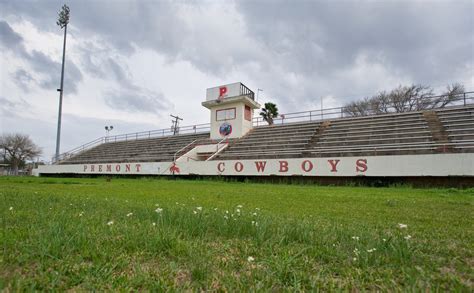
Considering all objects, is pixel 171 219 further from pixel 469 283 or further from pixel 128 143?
pixel 128 143

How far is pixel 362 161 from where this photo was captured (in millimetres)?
15898

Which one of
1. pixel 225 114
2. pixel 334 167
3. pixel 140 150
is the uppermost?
pixel 225 114

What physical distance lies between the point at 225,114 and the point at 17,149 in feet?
157

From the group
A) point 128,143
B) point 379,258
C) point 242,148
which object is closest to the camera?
point 379,258

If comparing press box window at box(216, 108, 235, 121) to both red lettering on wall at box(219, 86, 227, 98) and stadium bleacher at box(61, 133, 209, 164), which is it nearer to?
red lettering on wall at box(219, 86, 227, 98)

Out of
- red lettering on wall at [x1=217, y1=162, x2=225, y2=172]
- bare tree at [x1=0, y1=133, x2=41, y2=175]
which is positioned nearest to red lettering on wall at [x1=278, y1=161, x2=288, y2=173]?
red lettering on wall at [x1=217, y1=162, x2=225, y2=172]

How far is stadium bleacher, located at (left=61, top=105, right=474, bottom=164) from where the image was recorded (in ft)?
52.4

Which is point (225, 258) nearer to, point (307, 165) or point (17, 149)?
point (307, 165)

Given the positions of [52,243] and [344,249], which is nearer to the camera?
[52,243]

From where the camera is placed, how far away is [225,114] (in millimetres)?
28125

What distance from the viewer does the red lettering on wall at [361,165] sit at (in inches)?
621

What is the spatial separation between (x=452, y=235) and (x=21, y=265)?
4159 millimetres

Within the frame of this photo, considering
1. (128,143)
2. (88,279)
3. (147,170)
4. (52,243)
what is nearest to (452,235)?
(88,279)

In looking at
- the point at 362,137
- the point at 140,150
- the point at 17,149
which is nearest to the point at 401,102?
the point at 362,137
